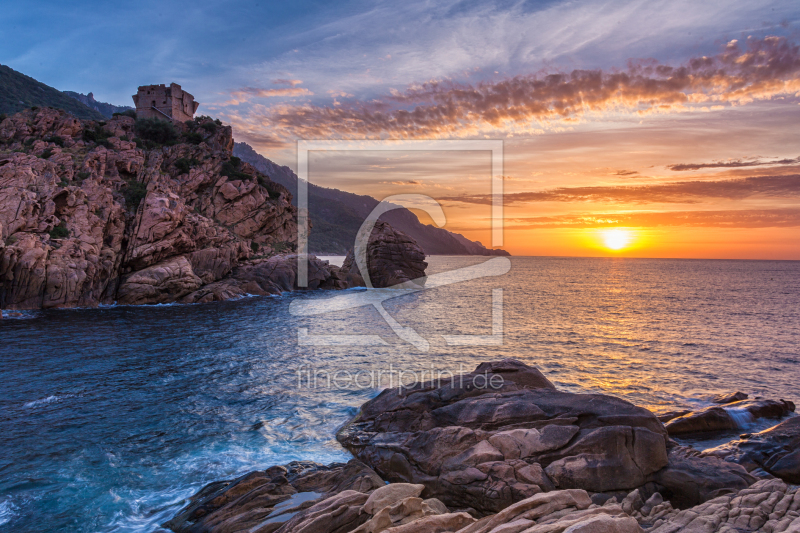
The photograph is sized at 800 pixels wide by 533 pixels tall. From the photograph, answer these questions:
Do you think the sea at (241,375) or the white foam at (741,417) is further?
the white foam at (741,417)

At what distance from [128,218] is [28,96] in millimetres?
100295

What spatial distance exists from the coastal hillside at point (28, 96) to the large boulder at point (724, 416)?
130005 mm

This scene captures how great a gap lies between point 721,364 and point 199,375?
106ft

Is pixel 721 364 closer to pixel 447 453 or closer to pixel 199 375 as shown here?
pixel 447 453

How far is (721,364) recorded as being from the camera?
2636 cm

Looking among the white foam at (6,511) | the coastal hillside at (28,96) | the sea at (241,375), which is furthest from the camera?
the coastal hillside at (28,96)

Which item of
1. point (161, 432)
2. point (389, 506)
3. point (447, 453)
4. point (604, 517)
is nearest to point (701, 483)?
point (604, 517)

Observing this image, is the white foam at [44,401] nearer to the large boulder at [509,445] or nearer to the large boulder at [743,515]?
the large boulder at [509,445]

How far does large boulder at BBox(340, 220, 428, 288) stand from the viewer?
72.9 m

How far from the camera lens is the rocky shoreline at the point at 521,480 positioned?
8141mm

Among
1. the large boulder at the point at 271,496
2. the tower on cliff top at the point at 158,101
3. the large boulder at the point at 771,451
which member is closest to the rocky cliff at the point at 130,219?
the tower on cliff top at the point at 158,101

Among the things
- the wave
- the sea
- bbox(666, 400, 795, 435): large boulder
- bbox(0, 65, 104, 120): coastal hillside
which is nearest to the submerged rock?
the sea

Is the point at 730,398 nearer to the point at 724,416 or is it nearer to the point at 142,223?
the point at 724,416

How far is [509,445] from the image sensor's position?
1147cm
